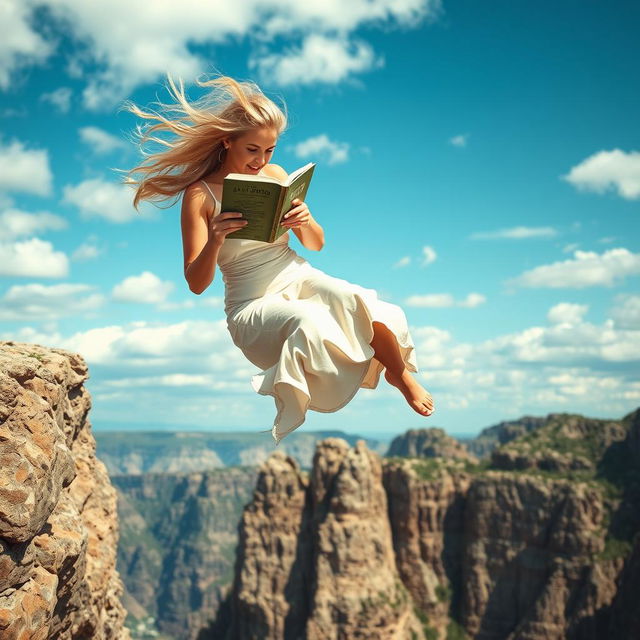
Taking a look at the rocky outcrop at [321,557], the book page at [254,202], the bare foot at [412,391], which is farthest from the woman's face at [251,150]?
the rocky outcrop at [321,557]

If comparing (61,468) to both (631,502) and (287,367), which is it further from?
(631,502)

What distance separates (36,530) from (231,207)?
3.19 m

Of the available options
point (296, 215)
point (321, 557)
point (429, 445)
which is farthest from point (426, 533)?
point (296, 215)

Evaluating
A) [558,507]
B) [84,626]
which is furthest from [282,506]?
[84,626]

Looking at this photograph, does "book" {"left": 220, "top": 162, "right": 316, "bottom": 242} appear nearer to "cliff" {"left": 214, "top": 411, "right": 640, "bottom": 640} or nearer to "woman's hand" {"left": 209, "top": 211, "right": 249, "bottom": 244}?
"woman's hand" {"left": 209, "top": 211, "right": 249, "bottom": 244}

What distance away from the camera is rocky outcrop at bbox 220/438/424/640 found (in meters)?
85.5

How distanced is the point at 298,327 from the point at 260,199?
112 centimetres

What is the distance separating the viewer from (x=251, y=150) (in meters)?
7.31

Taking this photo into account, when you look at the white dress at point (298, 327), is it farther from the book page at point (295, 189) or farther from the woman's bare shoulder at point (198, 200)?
the book page at point (295, 189)

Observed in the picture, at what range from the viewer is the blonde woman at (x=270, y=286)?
6.64 m

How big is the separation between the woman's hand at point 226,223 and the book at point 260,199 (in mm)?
51

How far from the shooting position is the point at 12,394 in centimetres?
660

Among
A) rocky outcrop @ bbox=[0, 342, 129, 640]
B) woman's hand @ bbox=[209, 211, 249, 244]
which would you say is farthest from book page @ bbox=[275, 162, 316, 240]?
rocky outcrop @ bbox=[0, 342, 129, 640]

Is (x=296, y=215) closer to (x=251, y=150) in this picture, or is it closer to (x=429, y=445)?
(x=251, y=150)
